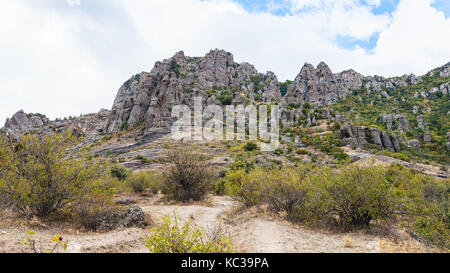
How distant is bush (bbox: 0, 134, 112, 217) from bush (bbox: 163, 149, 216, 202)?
30.8 feet

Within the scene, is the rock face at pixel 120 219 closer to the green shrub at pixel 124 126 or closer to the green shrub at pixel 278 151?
the green shrub at pixel 278 151

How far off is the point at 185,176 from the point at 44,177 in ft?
38.4

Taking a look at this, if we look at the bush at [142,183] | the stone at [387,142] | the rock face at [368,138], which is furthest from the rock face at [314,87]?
the bush at [142,183]

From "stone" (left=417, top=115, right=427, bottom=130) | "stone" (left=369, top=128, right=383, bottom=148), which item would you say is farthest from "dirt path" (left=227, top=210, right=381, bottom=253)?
"stone" (left=417, top=115, right=427, bottom=130)

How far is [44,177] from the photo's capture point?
358 inches

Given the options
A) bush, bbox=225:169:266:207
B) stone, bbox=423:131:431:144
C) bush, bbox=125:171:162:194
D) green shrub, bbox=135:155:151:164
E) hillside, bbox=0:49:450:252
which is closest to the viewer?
hillside, bbox=0:49:450:252

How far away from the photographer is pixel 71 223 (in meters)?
9.39

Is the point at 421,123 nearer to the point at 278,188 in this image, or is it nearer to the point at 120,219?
the point at 278,188

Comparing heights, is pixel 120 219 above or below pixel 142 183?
above

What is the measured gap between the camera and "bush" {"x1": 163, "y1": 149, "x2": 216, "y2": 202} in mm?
19734

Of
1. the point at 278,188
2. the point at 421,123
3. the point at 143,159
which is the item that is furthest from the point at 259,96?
the point at 278,188

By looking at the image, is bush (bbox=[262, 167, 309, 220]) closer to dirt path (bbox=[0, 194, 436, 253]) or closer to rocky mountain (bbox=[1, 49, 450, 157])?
dirt path (bbox=[0, 194, 436, 253])
